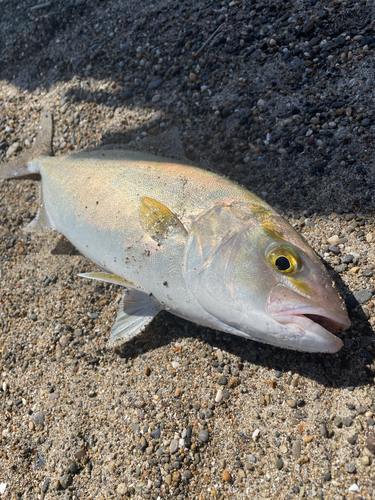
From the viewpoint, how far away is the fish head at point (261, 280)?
147 centimetres

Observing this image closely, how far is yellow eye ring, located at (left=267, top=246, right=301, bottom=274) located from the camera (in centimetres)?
156

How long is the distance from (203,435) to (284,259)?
1095 millimetres

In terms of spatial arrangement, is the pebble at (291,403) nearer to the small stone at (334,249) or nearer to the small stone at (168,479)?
the small stone at (168,479)

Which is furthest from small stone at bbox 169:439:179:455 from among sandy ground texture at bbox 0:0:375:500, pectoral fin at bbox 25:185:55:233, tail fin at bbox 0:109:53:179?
tail fin at bbox 0:109:53:179

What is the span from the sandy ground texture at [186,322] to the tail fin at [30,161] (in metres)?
0.14

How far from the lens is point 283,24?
273 centimetres

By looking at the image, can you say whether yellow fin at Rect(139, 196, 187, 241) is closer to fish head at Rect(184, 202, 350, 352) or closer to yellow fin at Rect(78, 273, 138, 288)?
fish head at Rect(184, 202, 350, 352)

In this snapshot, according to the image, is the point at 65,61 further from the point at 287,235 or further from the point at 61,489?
the point at 61,489

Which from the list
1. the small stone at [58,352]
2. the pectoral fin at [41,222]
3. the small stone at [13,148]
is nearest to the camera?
the small stone at [58,352]

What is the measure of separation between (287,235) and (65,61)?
335 centimetres

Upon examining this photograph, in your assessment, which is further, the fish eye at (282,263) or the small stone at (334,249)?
the small stone at (334,249)

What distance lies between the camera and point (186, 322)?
7.25 ft

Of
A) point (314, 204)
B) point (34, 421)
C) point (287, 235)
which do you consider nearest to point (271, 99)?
point (314, 204)

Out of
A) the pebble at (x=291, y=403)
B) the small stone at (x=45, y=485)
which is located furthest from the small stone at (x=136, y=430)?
the pebble at (x=291, y=403)
